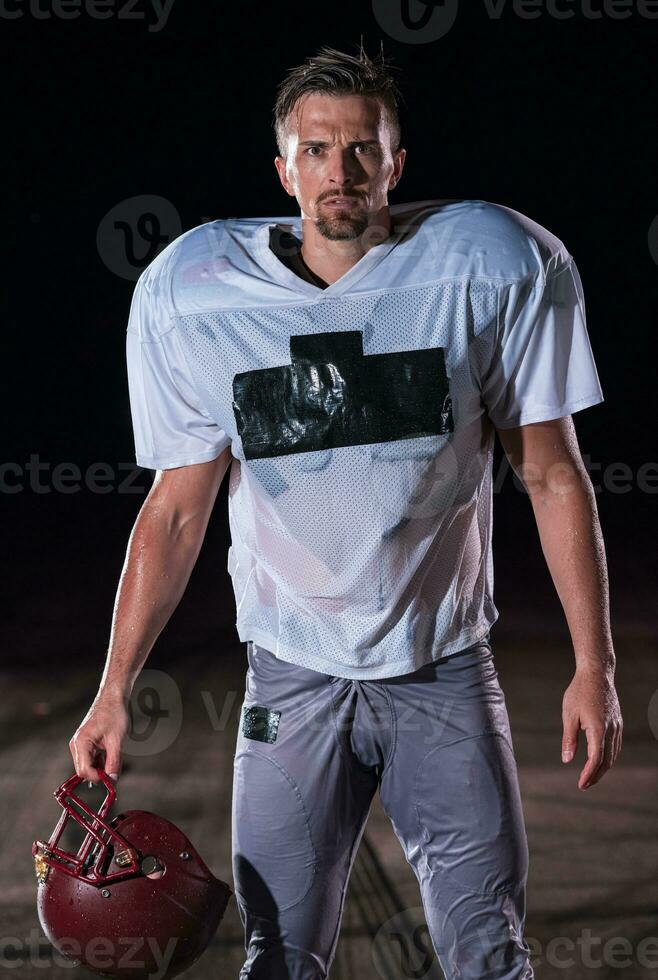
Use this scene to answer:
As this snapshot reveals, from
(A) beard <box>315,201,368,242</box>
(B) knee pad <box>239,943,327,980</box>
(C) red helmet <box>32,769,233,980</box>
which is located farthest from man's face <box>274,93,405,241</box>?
(B) knee pad <box>239,943,327,980</box>

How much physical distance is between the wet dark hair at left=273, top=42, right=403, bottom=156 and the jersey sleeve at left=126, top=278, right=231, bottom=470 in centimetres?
29

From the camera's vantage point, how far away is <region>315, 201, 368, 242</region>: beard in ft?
4.77

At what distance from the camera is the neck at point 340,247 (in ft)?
4.85

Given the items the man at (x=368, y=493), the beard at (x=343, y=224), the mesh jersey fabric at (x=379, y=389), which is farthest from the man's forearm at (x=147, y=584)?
the beard at (x=343, y=224)

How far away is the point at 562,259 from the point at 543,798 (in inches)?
60.2

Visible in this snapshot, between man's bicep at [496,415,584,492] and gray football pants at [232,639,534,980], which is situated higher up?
man's bicep at [496,415,584,492]

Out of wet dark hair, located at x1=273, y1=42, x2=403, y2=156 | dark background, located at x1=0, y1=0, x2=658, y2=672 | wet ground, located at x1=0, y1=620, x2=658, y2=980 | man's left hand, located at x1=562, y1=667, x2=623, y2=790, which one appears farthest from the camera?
dark background, located at x1=0, y1=0, x2=658, y2=672

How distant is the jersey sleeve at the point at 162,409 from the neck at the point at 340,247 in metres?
0.22

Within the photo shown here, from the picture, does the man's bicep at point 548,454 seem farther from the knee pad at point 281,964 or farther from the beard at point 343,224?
the knee pad at point 281,964

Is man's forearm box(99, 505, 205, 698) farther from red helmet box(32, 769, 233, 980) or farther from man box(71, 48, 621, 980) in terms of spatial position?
red helmet box(32, 769, 233, 980)

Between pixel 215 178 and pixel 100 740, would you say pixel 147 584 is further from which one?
pixel 215 178

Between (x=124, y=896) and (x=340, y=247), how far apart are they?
0.82 m

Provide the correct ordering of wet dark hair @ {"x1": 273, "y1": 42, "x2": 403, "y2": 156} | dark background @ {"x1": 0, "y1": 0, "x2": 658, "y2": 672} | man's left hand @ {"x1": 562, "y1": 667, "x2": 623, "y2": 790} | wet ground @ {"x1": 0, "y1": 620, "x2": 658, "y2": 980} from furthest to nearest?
dark background @ {"x1": 0, "y1": 0, "x2": 658, "y2": 672}, wet ground @ {"x1": 0, "y1": 620, "x2": 658, "y2": 980}, wet dark hair @ {"x1": 273, "y1": 42, "x2": 403, "y2": 156}, man's left hand @ {"x1": 562, "y1": 667, "x2": 623, "y2": 790}

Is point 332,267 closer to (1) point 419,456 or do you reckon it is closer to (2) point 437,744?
(1) point 419,456
